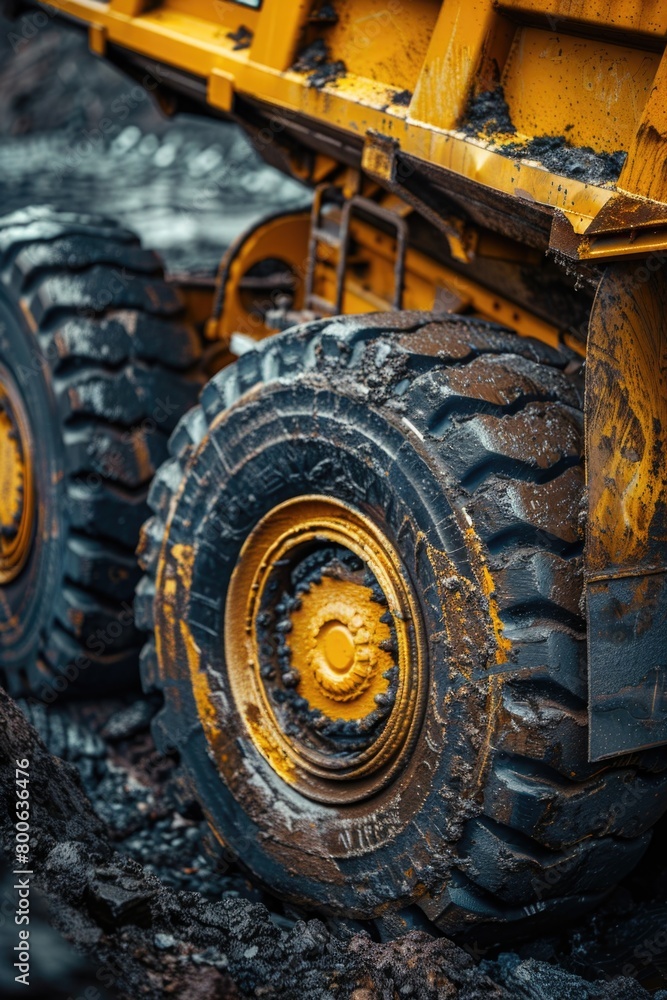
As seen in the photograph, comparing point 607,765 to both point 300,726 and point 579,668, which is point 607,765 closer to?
point 579,668

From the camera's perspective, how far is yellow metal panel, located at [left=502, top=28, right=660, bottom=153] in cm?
269

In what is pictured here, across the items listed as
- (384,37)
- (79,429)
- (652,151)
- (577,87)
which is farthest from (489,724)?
(79,429)

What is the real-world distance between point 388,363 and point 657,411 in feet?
→ 2.11

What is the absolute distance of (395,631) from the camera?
114 inches

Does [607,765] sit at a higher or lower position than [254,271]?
lower

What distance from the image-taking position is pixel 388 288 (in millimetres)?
4219

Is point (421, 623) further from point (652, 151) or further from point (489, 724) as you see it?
point (652, 151)

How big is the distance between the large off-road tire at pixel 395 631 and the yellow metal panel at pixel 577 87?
0.56 m

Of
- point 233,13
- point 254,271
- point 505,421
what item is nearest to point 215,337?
point 254,271

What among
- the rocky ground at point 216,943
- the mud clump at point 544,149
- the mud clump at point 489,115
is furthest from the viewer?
the mud clump at point 489,115

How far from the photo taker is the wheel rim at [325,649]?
2.90 m

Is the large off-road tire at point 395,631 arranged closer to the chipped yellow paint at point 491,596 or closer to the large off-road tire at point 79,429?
the chipped yellow paint at point 491,596

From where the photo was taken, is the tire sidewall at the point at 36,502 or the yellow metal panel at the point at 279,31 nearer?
the yellow metal panel at the point at 279,31

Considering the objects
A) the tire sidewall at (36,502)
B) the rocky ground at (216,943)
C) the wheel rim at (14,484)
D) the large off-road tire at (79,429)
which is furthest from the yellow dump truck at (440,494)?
the wheel rim at (14,484)
